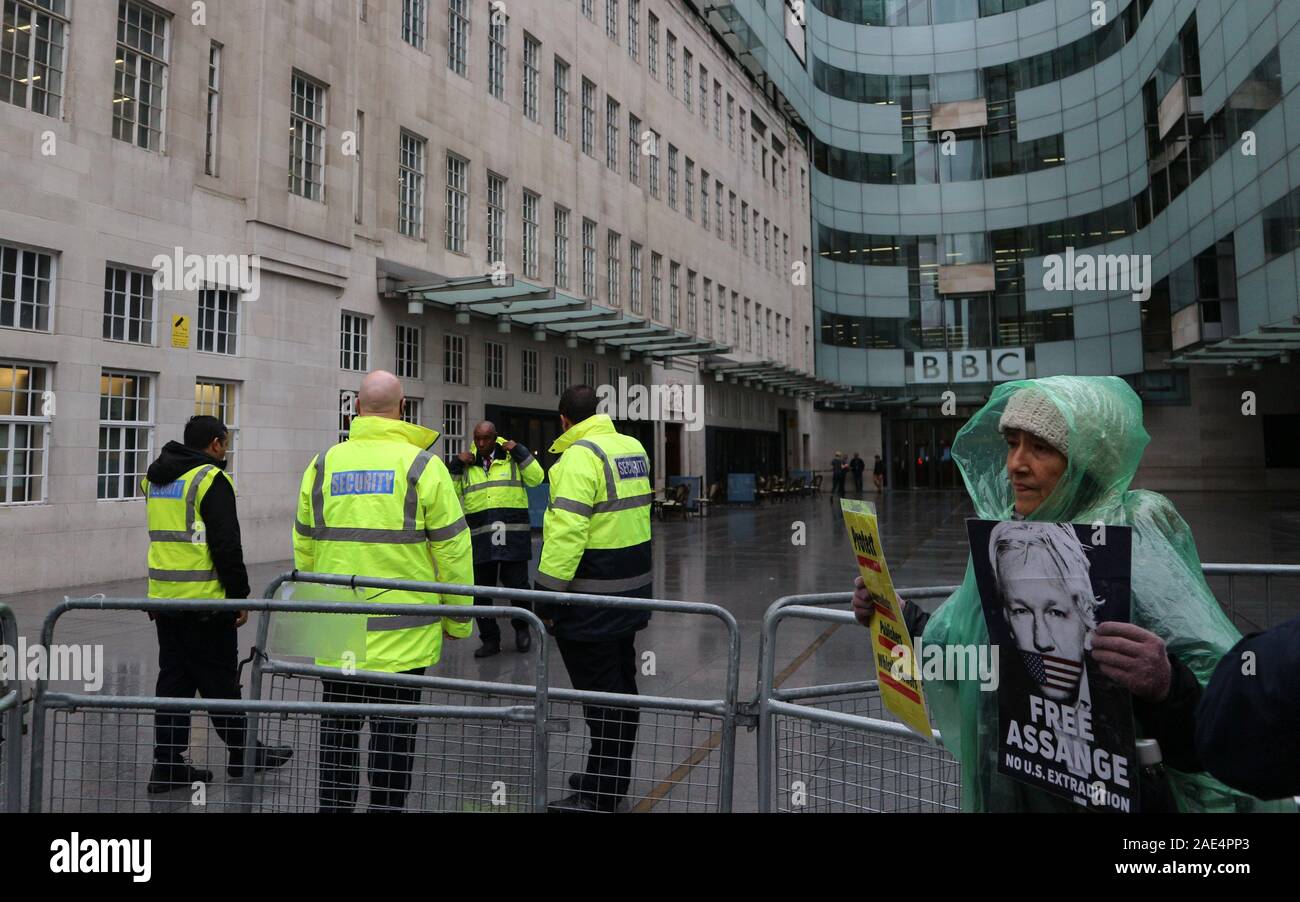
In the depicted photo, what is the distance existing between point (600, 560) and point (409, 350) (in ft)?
53.7

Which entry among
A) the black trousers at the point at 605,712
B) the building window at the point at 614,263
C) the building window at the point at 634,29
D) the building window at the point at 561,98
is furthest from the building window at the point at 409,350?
the black trousers at the point at 605,712

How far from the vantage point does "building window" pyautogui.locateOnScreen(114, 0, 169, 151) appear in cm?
1362

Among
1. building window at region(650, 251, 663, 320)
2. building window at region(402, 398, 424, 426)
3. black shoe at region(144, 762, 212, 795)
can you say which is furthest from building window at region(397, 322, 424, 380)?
black shoe at region(144, 762, 212, 795)

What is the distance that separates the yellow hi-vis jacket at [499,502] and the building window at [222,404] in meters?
8.09

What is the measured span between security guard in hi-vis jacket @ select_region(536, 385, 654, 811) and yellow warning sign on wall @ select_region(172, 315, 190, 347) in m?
11.8

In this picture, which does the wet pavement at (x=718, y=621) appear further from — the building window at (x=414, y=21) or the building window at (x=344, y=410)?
the building window at (x=414, y=21)

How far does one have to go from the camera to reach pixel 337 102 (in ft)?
57.4

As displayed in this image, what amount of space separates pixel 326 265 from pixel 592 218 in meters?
11.4

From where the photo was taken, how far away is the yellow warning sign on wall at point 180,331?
14.0 meters

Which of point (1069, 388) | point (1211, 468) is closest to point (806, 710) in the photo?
point (1069, 388)

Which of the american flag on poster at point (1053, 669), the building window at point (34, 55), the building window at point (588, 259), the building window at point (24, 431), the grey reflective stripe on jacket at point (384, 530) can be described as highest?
the building window at point (588, 259)

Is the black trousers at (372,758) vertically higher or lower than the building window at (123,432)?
lower

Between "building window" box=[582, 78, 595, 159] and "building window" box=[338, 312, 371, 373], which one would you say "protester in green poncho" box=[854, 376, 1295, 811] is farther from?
"building window" box=[582, 78, 595, 159]

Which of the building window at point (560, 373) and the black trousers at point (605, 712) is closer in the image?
the black trousers at point (605, 712)
